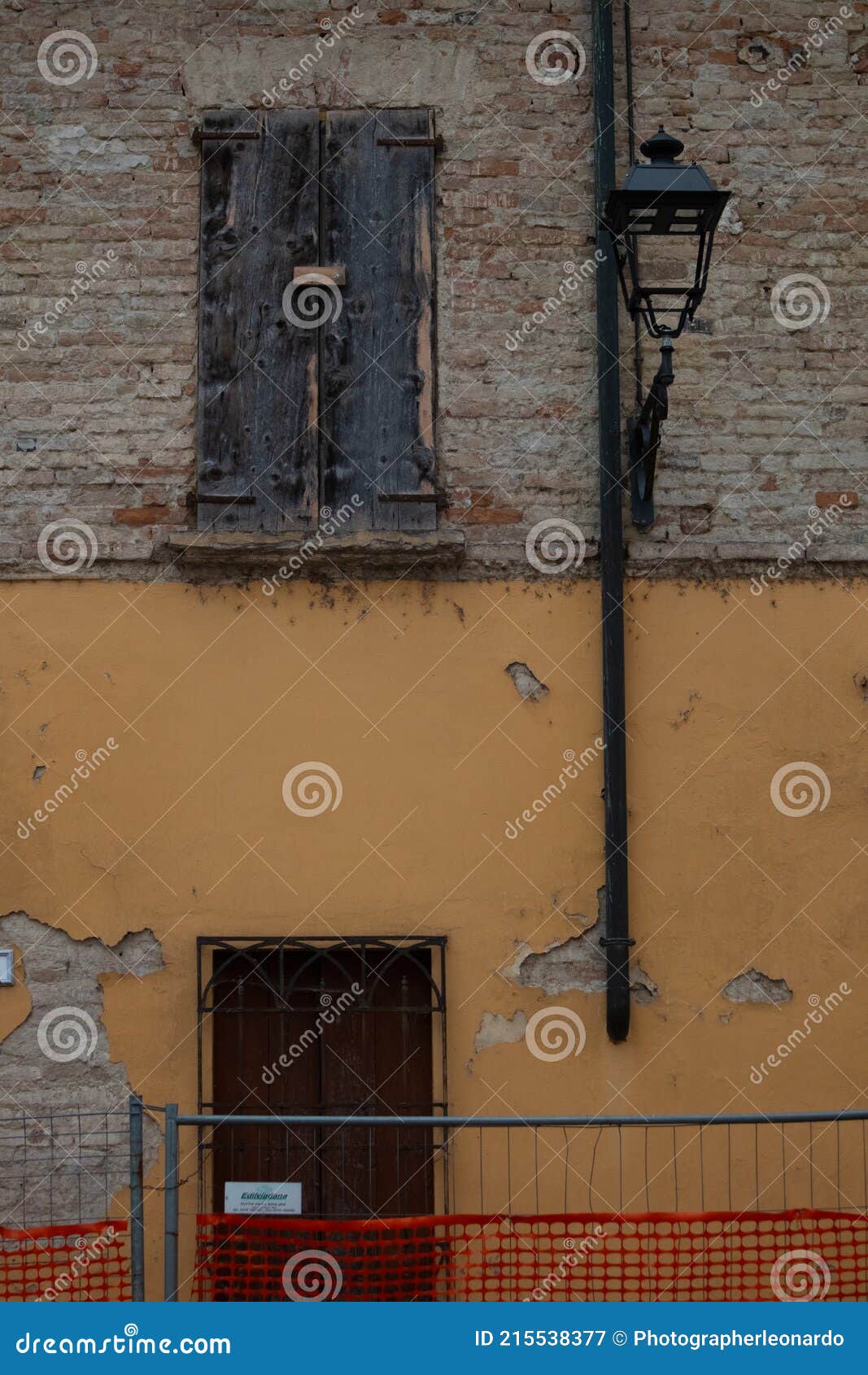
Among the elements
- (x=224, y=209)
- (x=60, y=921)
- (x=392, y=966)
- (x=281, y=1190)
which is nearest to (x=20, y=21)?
(x=224, y=209)

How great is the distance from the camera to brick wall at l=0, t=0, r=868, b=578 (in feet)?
22.5

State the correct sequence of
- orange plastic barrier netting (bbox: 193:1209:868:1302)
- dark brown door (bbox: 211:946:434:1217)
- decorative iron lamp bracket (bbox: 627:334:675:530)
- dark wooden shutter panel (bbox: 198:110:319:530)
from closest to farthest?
orange plastic barrier netting (bbox: 193:1209:868:1302)
decorative iron lamp bracket (bbox: 627:334:675:530)
dark brown door (bbox: 211:946:434:1217)
dark wooden shutter panel (bbox: 198:110:319:530)

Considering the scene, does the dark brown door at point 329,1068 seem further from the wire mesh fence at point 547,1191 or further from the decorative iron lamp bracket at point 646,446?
the decorative iron lamp bracket at point 646,446

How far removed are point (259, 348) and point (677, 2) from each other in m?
2.61

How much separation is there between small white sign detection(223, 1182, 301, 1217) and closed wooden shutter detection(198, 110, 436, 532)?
9.41 ft

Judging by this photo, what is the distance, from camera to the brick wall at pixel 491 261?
6.86m

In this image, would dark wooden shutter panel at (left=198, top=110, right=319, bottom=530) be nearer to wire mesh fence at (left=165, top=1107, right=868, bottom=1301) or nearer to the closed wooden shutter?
the closed wooden shutter

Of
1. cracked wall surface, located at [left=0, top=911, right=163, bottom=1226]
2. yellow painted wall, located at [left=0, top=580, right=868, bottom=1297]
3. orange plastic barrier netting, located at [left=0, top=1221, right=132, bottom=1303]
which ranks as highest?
yellow painted wall, located at [left=0, top=580, right=868, bottom=1297]

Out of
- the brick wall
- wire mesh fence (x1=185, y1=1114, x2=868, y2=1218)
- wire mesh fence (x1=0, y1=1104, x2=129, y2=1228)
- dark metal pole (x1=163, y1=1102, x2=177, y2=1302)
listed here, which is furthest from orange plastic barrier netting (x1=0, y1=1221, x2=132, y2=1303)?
the brick wall

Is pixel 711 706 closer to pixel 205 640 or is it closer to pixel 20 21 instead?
pixel 205 640

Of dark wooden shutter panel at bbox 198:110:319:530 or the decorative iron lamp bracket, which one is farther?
dark wooden shutter panel at bbox 198:110:319:530

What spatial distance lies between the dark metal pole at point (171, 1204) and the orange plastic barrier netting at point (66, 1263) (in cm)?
29

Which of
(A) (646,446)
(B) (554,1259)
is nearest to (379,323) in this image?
(A) (646,446)

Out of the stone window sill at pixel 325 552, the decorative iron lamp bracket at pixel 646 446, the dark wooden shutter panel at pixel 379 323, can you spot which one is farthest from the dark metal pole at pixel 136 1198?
the decorative iron lamp bracket at pixel 646 446
